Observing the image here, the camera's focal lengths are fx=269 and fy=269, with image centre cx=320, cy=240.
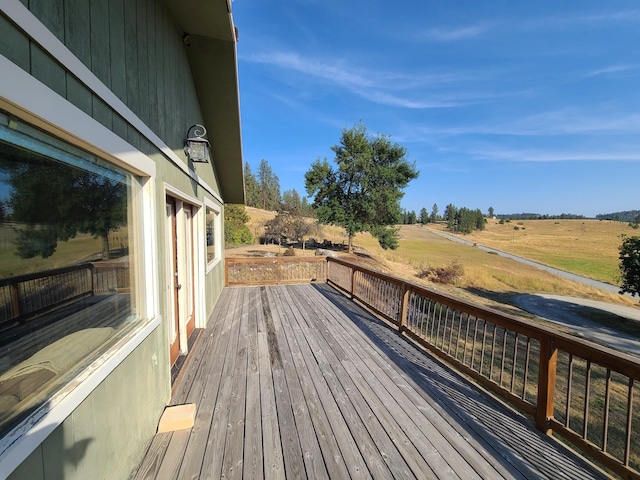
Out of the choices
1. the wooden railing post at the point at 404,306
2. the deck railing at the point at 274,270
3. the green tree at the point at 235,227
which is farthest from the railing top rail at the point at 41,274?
the green tree at the point at 235,227

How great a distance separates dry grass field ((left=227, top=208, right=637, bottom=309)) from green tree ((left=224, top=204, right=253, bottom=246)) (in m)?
1.65

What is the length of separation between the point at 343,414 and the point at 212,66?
4.41 meters

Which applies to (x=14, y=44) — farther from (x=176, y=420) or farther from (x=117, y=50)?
(x=176, y=420)

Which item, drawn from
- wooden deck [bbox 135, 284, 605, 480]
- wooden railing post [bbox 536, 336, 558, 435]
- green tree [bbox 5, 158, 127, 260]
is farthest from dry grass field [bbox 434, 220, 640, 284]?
green tree [bbox 5, 158, 127, 260]

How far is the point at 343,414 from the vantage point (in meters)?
2.38

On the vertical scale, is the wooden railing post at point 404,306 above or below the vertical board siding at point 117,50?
below

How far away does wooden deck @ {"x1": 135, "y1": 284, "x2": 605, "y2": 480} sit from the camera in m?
1.85

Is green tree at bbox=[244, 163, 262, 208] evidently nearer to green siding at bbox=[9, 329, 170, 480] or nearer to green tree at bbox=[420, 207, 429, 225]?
green siding at bbox=[9, 329, 170, 480]

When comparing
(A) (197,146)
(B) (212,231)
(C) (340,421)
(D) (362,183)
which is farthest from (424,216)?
(C) (340,421)

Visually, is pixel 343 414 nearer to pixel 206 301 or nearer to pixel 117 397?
pixel 117 397

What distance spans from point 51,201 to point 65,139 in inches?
11.5

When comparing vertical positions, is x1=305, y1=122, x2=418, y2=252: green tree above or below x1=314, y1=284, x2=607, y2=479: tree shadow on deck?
above

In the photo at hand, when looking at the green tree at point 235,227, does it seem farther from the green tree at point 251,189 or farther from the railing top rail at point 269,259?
the green tree at point 251,189

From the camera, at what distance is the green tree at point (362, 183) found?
1822 cm
